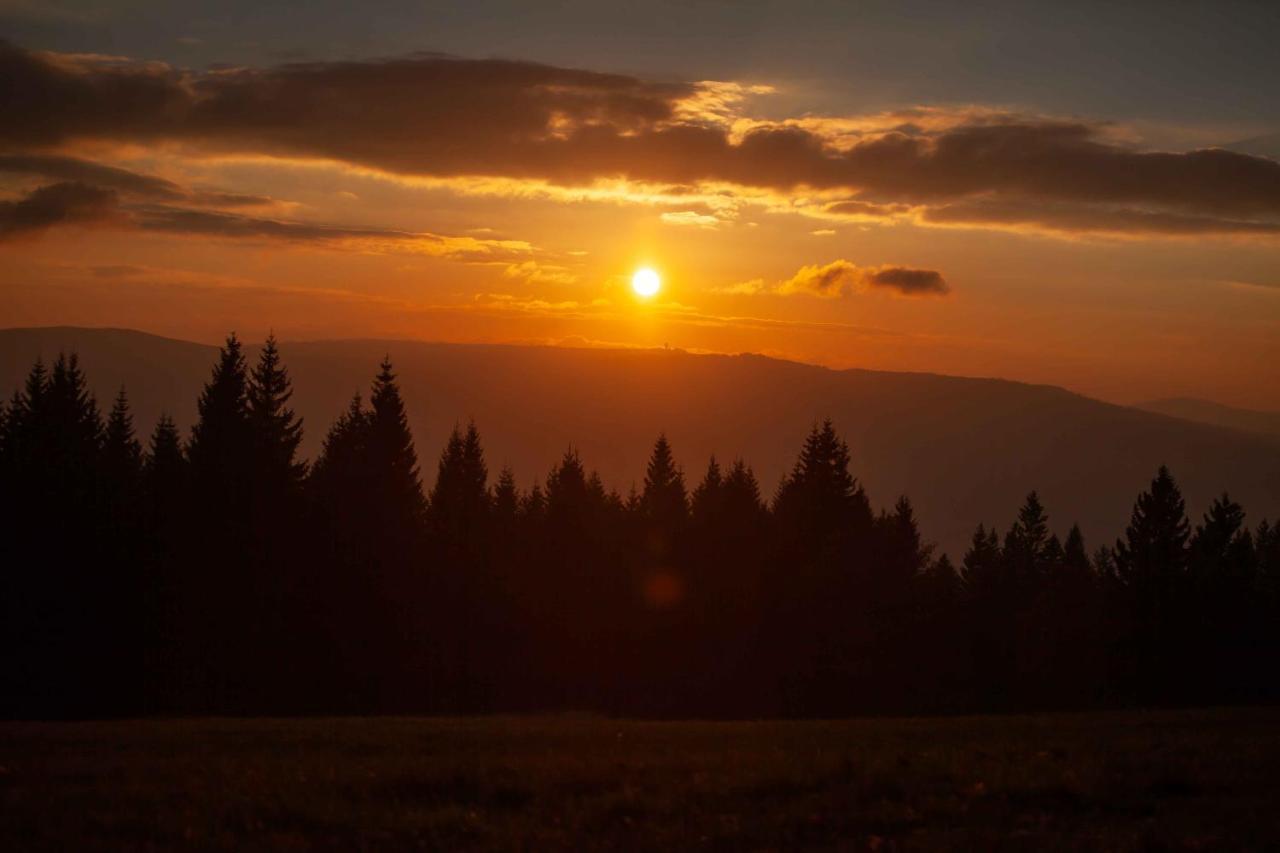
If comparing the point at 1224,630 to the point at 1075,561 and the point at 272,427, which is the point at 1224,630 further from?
the point at 272,427

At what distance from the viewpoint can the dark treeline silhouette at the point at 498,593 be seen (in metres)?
48.8

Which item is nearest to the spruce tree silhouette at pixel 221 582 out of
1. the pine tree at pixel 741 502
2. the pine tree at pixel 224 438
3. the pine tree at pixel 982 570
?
the pine tree at pixel 224 438

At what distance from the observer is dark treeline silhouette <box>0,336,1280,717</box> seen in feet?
160

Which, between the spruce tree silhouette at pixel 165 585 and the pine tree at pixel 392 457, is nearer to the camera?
the spruce tree silhouette at pixel 165 585

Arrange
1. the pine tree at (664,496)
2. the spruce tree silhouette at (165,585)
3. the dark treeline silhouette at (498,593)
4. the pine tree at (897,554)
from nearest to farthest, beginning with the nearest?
the spruce tree silhouette at (165,585) < the dark treeline silhouette at (498,593) < the pine tree at (897,554) < the pine tree at (664,496)

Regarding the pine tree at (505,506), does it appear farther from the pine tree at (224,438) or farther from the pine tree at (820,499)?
the pine tree at (224,438)

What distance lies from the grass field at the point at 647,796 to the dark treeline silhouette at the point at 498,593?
3202 cm

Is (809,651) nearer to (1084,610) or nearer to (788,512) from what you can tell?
(788,512)

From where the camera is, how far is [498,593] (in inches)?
2549

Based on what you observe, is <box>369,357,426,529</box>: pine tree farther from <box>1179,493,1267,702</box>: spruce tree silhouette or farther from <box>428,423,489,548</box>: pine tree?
<box>1179,493,1267,702</box>: spruce tree silhouette

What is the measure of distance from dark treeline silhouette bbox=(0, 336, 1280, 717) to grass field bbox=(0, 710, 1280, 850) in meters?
32.0

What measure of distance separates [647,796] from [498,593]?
52.7 meters

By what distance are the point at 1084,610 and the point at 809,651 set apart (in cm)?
2603

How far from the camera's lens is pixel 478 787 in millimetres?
13438
